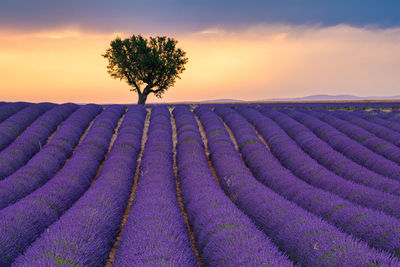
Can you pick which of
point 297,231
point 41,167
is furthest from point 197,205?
point 41,167

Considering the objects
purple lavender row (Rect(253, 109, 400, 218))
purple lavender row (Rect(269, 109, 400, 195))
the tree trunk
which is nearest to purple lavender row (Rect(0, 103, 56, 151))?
the tree trunk

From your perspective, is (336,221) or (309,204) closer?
(336,221)

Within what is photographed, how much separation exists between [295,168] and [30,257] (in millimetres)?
6923

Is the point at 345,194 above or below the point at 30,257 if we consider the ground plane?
below

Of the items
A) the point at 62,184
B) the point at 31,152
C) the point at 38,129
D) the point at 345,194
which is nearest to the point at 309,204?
the point at 345,194

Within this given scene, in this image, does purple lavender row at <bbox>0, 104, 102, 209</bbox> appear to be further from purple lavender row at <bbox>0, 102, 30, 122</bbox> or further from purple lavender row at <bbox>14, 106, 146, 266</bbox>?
purple lavender row at <bbox>0, 102, 30, 122</bbox>

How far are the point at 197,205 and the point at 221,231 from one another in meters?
1.31

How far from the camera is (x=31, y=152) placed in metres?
9.89

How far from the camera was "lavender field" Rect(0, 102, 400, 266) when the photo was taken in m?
3.38

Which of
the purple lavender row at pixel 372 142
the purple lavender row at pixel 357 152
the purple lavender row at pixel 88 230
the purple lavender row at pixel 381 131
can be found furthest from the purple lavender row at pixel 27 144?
the purple lavender row at pixel 381 131

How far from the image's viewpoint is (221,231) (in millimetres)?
3818

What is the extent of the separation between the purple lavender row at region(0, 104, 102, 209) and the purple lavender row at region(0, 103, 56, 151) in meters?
1.93

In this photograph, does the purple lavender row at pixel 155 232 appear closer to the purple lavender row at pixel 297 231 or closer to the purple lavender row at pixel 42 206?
the purple lavender row at pixel 297 231

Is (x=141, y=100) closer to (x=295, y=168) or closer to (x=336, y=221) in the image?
(x=295, y=168)
